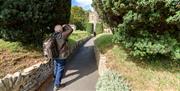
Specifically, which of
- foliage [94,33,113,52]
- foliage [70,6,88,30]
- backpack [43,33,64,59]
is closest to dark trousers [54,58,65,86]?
backpack [43,33,64,59]

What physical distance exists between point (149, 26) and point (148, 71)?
1.24 meters

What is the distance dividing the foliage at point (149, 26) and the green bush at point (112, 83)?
0.97m

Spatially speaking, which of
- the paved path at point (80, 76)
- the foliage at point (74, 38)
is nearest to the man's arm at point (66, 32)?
the paved path at point (80, 76)

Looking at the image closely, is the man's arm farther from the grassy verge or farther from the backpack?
the grassy verge

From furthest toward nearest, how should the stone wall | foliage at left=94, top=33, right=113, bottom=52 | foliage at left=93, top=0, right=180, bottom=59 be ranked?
foliage at left=94, top=33, right=113, bottom=52
foliage at left=93, top=0, right=180, bottom=59
the stone wall

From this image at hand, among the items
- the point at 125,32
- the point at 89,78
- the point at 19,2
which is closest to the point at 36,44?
the point at 19,2

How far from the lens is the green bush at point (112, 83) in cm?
629

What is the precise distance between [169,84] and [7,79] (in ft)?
12.9

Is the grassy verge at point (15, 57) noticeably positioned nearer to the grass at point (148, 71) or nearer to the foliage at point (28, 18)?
the foliage at point (28, 18)

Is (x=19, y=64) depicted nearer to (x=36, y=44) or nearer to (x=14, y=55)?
(x=14, y=55)

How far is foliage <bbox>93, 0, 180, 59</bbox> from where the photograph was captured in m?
6.48

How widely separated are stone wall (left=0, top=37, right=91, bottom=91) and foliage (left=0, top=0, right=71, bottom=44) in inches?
56.2

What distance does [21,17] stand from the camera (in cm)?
895

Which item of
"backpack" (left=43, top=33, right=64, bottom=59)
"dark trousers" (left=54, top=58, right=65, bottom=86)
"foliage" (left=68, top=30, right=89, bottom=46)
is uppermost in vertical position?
"backpack" (left=43, top=33, right=64, bottom=59)
